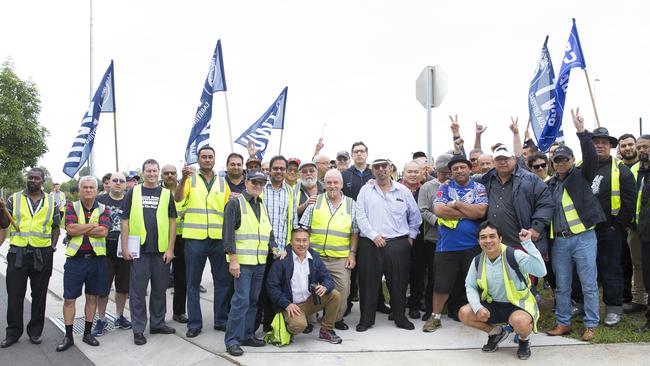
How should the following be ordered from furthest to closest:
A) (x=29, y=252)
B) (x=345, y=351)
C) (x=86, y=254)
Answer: (x=29, y=252) → (x=86, y=254) → (x=345, y=351)

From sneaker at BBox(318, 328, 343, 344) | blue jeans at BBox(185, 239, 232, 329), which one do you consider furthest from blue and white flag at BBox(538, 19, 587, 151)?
blue jeans at BBox(185, 239, 232, 329)

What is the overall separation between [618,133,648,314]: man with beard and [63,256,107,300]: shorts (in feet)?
21.1

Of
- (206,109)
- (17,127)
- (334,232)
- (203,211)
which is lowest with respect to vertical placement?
(334,232)

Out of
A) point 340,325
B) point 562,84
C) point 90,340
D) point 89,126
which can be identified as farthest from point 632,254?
point 89,126

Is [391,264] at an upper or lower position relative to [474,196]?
lower

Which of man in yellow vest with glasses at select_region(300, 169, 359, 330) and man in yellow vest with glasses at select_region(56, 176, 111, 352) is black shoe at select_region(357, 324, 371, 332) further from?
man in yellow vest with glasses at select_region(56, 176, 111, 352)

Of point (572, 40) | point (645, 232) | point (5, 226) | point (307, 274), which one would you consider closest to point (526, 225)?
point (645, 232)

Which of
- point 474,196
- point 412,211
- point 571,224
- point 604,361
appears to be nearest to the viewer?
point 604,361

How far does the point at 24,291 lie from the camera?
6.06 m

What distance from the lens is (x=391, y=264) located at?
6.15 m

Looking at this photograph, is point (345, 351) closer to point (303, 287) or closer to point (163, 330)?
point (303, 287)

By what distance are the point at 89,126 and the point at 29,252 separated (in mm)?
3238

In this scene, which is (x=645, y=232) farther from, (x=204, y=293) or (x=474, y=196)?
(x=204, y=293)

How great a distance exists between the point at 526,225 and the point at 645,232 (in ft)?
4.46
